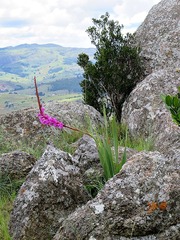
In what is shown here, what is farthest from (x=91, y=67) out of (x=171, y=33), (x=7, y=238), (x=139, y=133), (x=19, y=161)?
(x=7, y=238)

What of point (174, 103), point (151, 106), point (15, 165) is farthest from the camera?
point (151, 106)

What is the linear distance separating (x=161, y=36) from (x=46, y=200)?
11817mm

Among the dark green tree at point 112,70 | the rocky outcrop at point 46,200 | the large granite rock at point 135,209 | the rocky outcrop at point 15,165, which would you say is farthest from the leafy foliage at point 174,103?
the dark green tree at point 112,70

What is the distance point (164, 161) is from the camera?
447cm

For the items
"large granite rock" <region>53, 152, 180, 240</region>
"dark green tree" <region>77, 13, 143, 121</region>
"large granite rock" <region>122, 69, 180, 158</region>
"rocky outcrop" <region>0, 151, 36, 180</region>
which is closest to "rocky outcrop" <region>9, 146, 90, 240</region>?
"large granite rock" <region>53, 152, 180, 240</region>

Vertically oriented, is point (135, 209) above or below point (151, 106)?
below

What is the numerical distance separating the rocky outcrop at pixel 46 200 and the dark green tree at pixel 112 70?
878 centimetres

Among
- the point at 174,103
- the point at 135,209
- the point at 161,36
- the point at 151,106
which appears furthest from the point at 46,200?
the point at 161,36

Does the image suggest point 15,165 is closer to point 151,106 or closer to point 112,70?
point 151,106

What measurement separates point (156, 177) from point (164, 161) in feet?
0.96

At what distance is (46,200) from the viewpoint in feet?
16.4

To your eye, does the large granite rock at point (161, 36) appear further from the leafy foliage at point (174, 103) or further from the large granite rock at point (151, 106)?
the leafy foliage at point (174, 103)

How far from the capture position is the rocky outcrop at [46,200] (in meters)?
4.89

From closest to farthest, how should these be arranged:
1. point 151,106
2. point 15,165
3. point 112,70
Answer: point 15,165 → point 151,106 → point 112,70
